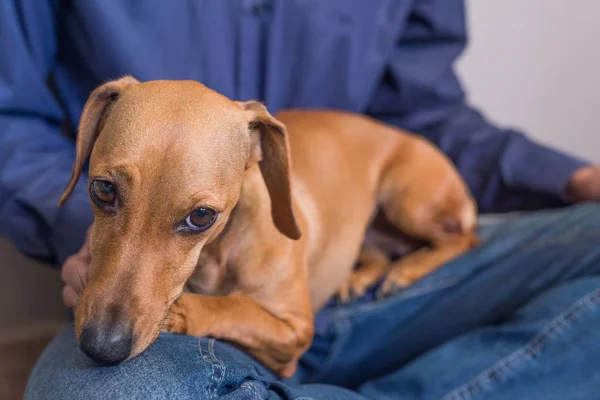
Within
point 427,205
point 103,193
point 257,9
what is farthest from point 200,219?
point 427,205

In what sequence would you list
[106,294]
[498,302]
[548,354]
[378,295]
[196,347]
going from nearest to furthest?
1. [106,294]
2. [196,347]
3. [548,354]
4. [498,302]
5. [378,295]

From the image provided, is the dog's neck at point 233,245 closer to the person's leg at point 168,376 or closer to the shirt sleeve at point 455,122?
the person's leg at point 168,376

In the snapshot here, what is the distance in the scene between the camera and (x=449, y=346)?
142 cm

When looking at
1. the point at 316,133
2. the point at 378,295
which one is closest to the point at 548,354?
the point at 378,295

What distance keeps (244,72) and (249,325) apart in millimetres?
864

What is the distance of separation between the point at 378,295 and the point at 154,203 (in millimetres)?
960

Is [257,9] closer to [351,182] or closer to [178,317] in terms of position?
[351,182]

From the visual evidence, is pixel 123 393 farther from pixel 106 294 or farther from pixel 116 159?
pixel 116 159

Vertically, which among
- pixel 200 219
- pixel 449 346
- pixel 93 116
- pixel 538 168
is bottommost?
pixel 449 346

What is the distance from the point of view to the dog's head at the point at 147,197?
0.95m

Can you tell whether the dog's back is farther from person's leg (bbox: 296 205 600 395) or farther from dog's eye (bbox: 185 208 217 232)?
dog's eye (bbox: 185 208 217 232)

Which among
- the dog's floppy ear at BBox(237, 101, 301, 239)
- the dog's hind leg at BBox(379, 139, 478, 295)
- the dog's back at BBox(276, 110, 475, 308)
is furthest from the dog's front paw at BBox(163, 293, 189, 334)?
the dog's hind leg at BBox(379, 139, 478, 295)

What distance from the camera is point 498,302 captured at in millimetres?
1585

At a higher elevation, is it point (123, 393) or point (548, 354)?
point (123, 393)
